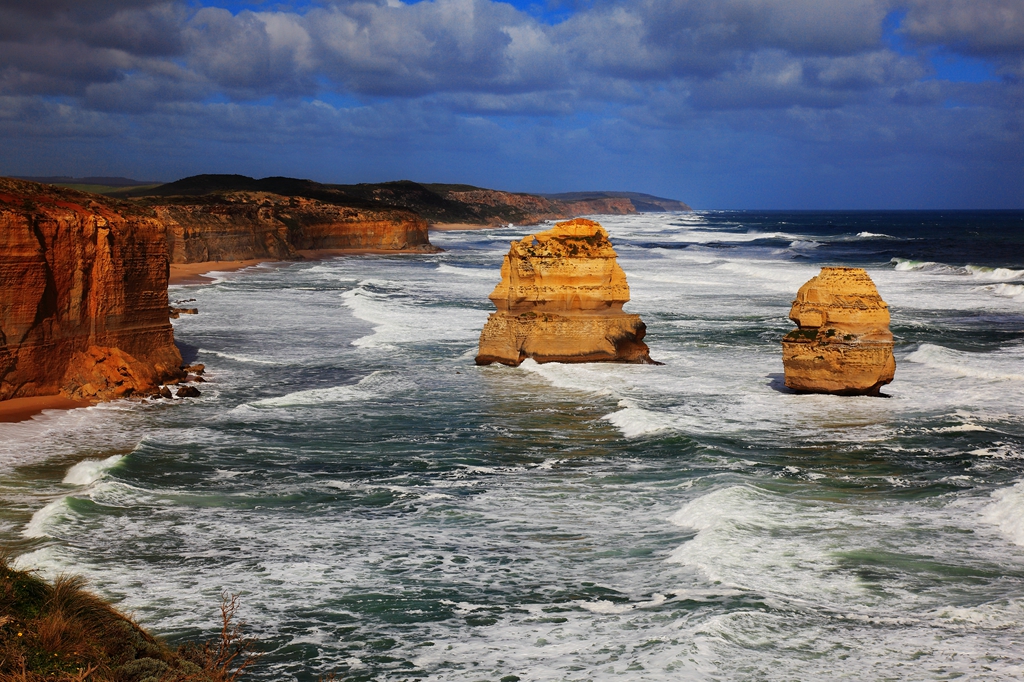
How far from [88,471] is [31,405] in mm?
5970

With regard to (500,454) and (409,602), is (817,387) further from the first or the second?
(409,602)

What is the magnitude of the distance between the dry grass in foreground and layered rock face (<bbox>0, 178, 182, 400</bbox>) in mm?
14652

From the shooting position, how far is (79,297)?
2175 centimetres

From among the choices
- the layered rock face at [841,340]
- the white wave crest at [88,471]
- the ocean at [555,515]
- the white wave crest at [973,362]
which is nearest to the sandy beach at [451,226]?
the white wave crest at [973,362]

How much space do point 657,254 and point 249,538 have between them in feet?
243

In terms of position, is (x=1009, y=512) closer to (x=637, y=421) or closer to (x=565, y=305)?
(x=637, y=421)

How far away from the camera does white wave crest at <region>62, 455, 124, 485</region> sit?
14.6 metres

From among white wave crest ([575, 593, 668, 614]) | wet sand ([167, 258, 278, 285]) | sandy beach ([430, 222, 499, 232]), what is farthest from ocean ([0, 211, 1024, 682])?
sandy beach ([430, 222, 499, 232])

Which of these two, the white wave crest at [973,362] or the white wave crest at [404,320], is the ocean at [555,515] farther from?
the white wave crest at [404,320]

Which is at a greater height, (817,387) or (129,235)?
(129,235)

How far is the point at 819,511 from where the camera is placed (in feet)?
43.2

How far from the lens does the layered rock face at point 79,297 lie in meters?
20.4

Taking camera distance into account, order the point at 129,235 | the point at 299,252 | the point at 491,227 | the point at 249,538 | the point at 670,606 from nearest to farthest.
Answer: the point at 670,606 < the point at 249,538 < the point at 129,235 < the point at 299,252 < the point at 491,227

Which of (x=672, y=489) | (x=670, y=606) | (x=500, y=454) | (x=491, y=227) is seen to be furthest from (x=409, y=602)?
(x=491, y=227)
